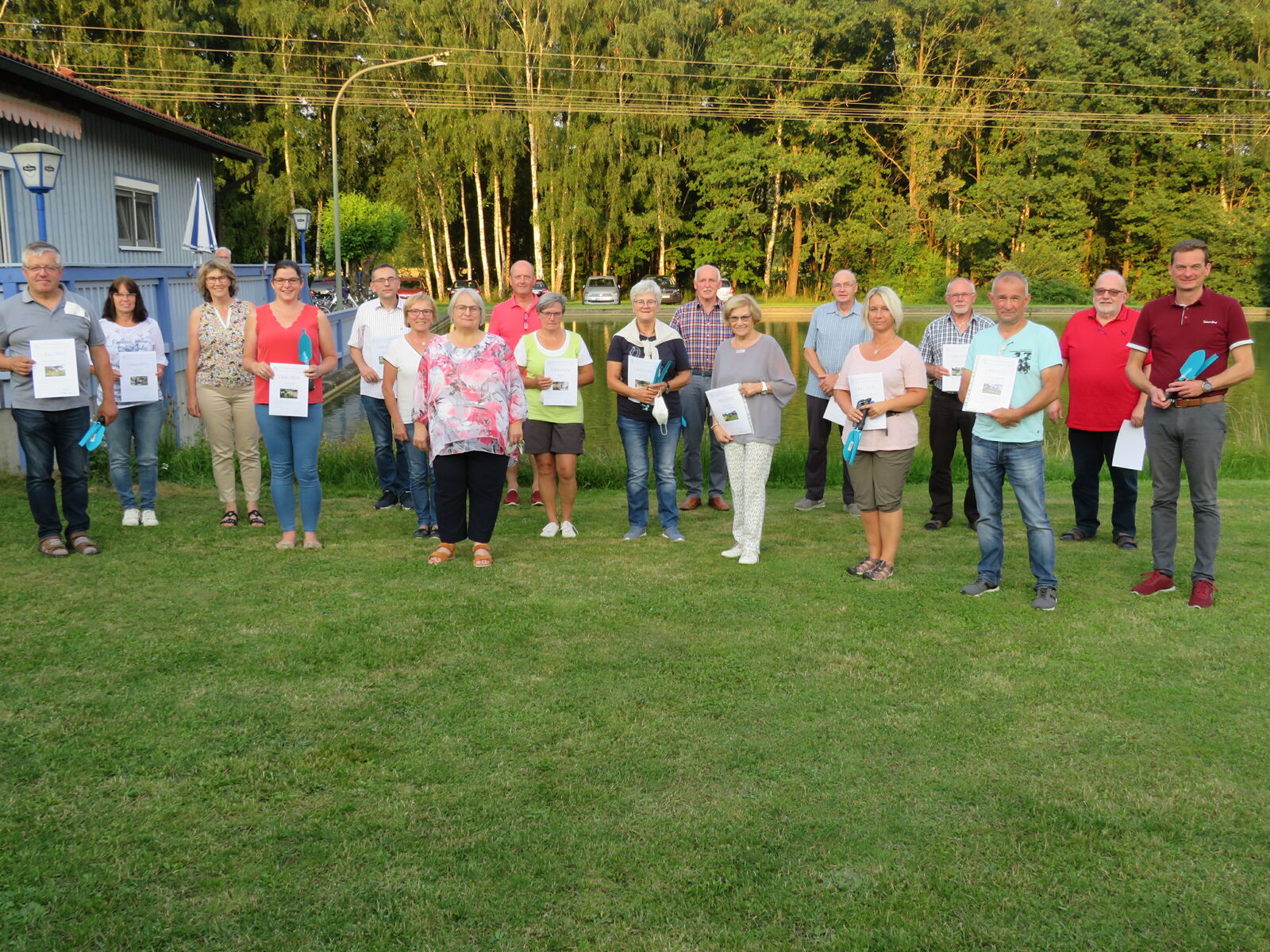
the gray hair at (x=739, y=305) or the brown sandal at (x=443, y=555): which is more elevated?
the gray hair at (x=739, y=305)

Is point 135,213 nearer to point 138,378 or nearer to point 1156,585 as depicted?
point 138,378

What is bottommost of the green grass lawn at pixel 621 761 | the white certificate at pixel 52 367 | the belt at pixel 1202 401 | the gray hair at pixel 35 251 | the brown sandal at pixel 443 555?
the green grass lawn at pixel 621 761

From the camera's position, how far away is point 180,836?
11.5 feet

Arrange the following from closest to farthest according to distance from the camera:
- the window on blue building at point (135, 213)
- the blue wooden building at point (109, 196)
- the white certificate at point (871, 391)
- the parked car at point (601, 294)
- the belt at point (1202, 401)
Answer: the belt at point (1202, 401) → the white certificate at point (871, 391) → the blue wooden building at point (109, 196) → the window on blue building at point (135, 213) → the parked car at point (601, 294)

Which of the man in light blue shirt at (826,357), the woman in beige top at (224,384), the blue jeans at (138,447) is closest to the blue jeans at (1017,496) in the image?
A: the man in light blue shirt at (826,357)

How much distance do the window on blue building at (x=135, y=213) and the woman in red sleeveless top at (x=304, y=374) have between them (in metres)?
13.3

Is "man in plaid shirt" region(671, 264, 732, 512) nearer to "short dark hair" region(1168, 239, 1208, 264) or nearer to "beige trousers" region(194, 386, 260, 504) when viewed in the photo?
"beige trousers" region(194, 386, 260, 504)

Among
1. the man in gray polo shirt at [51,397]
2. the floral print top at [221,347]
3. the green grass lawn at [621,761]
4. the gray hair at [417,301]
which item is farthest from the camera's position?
the floral print top at [221,347]

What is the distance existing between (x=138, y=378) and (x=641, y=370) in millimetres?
3602

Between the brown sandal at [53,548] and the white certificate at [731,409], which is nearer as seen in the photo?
the brown sandal at [53,548]

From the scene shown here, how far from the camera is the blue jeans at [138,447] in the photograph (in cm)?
801

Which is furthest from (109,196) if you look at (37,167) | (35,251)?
(35,251)

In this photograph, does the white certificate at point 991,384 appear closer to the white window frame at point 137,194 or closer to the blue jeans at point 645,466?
the blue jeans at point 645,466

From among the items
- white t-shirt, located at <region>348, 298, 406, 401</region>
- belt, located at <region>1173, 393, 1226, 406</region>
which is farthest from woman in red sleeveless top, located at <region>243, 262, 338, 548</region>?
belt, located at <region>1173, 393, 1226, 406</region>
